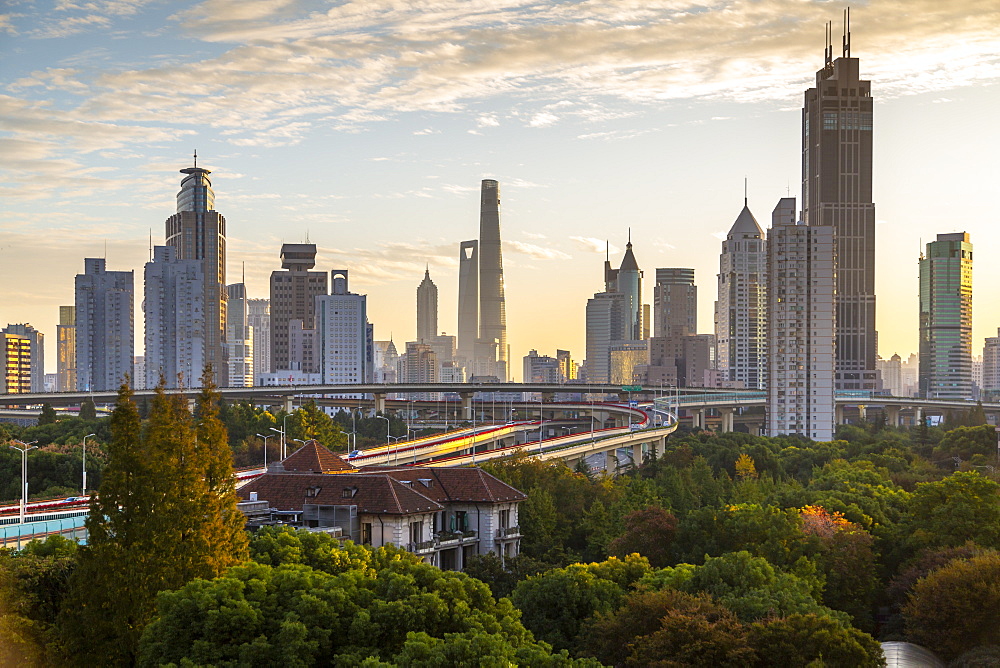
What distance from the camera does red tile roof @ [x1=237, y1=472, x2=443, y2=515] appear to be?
184ft

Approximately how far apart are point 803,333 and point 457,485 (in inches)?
3978

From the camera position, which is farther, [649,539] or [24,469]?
[24,469]

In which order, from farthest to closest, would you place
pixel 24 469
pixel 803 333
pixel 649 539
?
pixel 803 333
pixel 24 469
pixel 649 539

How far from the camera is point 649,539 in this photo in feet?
189

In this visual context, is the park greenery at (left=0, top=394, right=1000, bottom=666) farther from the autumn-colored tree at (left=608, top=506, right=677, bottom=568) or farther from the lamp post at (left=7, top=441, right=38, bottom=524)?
the lamp post at (left=7, top=441, right=38, bottom=524)

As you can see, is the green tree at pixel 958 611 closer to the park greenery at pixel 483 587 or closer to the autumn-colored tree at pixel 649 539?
the park greenery at pixel 483 587

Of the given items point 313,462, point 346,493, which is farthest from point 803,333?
point 346,493

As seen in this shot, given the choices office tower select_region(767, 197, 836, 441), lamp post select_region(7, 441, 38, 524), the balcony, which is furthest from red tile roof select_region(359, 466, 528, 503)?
office tower select_region(767, 197, 836, 441)

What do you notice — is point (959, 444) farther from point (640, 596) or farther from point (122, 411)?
point (122, 411)

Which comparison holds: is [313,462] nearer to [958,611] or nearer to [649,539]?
[649,539]

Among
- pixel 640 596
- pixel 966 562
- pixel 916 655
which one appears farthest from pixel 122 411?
pixel 966 562

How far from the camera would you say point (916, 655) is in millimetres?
42750

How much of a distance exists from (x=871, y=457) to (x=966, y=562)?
57.2 metres

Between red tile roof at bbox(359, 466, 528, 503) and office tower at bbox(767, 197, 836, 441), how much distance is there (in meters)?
97.3
